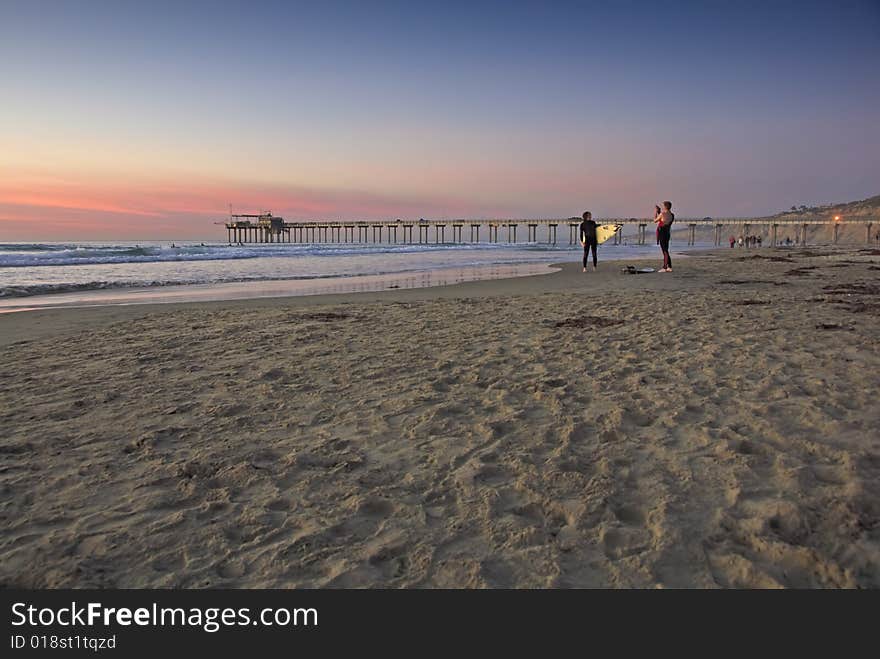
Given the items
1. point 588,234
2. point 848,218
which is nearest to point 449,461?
point 588,234

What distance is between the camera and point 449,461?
9.41 feet

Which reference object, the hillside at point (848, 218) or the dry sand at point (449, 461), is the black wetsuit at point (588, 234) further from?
the hillside at point (848, 218)

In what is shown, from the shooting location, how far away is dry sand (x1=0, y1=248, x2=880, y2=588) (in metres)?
1.99

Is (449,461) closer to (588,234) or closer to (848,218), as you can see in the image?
(588,234)

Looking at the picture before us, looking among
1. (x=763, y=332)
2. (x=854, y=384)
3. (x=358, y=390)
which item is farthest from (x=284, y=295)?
(x=854, y=384)

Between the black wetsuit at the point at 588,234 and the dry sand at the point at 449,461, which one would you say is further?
the black wetsuit at the point at 588,234

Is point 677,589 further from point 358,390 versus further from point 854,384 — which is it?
point 854,384

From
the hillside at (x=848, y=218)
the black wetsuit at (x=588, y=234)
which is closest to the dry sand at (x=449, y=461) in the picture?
the black wetsuit at (x=588, y=234)

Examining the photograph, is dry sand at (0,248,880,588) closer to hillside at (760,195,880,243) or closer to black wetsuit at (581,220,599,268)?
black wetsuit at (581,220,599,268)

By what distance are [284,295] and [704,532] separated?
36.4 feet

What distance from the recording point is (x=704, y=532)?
214 cm

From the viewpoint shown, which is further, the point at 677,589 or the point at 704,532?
the point at 704,532

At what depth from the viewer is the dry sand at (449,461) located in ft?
6.53

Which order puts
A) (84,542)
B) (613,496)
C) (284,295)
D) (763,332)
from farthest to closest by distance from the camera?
1. (284,295)
2. (763,332)
3. (613,496)
4. (84,542)
